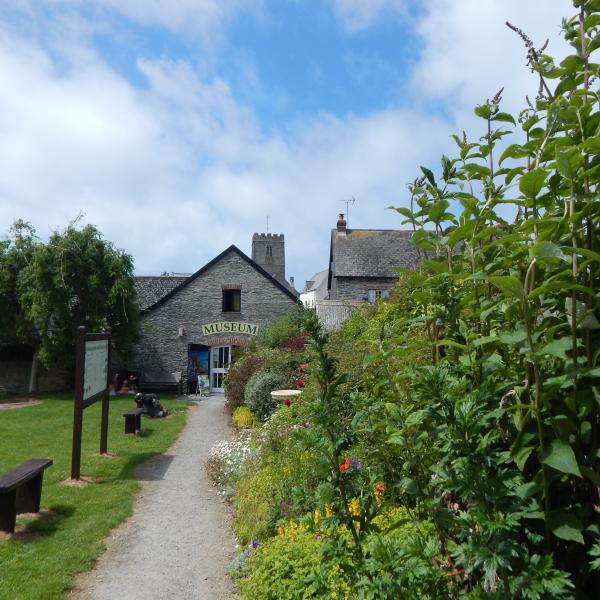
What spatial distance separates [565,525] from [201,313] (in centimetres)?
2193

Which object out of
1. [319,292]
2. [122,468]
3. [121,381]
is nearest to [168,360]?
[121,381]

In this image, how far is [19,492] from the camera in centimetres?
627

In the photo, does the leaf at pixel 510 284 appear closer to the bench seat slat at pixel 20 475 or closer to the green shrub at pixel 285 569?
the green shrub at pixel 285 569

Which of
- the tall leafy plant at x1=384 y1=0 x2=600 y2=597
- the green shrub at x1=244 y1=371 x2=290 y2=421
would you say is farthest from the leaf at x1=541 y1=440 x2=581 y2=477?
the green shrub at x1=244 y1=371 x2=290 y2=421

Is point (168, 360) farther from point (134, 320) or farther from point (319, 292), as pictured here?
point (319, 292)

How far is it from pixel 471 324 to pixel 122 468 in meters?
8.21

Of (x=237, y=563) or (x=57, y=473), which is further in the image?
(x=57, y=473)

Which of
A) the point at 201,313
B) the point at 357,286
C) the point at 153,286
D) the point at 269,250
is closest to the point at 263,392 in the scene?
the point at 201,313

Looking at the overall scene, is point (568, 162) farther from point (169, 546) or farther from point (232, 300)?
point (232, 300)

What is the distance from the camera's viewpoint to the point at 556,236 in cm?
145

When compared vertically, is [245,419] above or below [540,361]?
below

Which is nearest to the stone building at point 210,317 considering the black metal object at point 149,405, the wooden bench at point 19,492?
the black metal object at point 149,405

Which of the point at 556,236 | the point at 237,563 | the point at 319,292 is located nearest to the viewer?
the point at 556,236

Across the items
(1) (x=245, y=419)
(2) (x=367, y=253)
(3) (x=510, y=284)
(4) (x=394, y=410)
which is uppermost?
(2) (x=367, y=253)
